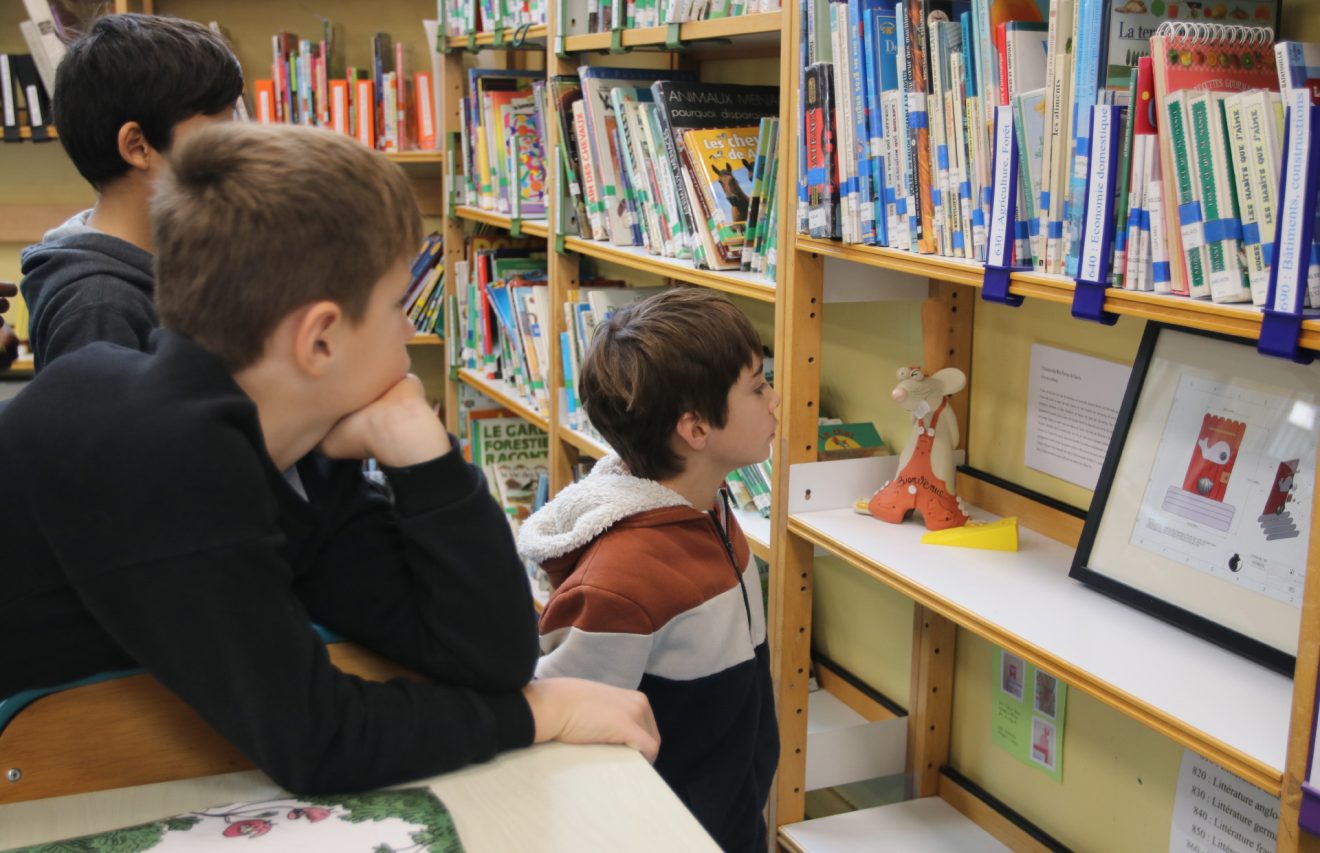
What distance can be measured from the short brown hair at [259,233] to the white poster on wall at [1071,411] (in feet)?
3.95

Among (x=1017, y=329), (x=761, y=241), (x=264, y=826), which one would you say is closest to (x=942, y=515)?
(x=1017, y=329)

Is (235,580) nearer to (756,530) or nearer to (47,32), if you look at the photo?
(756,530)

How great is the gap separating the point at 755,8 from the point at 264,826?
1.64 m

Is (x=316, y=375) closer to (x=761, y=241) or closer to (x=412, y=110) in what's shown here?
(x=761, y=241)

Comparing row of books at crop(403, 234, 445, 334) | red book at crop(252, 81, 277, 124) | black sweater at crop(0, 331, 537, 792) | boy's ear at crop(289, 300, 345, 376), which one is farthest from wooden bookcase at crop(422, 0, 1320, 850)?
red book at crop(252, 81, 277, 124)

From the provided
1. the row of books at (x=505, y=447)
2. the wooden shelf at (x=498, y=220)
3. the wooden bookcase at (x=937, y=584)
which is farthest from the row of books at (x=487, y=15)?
the row of books at (x=505, y=447)

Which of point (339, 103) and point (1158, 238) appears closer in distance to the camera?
point (1158, 238)

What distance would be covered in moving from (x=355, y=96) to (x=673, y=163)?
2.04 meters

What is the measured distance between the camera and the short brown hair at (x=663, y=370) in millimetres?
1568

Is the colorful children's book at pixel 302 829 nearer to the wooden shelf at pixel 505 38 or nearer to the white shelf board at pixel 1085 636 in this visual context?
the white shelf board at pixel 1085 636

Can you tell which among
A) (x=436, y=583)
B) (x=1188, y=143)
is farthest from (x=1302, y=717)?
(x=436, y=583)

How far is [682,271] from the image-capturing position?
217 cm

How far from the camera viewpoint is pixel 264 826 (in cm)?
76

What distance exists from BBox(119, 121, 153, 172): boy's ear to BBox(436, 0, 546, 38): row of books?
1.51 metres
